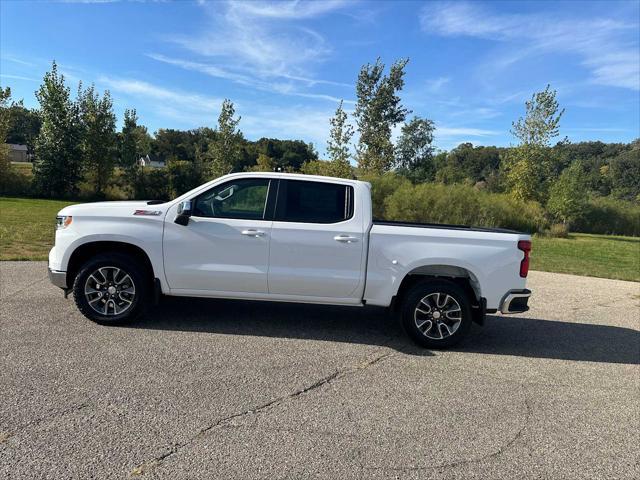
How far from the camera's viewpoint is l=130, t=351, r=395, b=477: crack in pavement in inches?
115

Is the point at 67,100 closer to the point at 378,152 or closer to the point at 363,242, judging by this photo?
the point at 378,152

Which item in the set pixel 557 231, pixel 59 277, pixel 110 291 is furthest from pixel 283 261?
pixel 557 231

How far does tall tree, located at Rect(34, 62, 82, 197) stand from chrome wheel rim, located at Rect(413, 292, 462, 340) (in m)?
31.9

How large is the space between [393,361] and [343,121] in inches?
922

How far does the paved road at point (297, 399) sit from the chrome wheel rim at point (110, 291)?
244 mm

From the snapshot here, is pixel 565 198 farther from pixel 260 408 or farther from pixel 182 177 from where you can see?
pixel 260 408

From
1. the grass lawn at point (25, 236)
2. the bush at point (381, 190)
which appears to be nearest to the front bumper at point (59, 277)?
the grass lawn at point (25, 236)

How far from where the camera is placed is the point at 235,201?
5.61m

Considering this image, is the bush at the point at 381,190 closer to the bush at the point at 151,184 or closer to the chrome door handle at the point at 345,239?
the bush at the point at 151,184

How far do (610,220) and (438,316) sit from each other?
4285cm

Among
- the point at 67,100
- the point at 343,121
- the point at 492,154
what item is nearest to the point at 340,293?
the point at 343,121

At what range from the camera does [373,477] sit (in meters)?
2.97

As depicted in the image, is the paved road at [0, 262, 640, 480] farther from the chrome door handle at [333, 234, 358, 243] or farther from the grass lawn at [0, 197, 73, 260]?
the grass lawn at [0, 197, 73, 260]

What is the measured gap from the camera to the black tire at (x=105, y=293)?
5.45 meters
